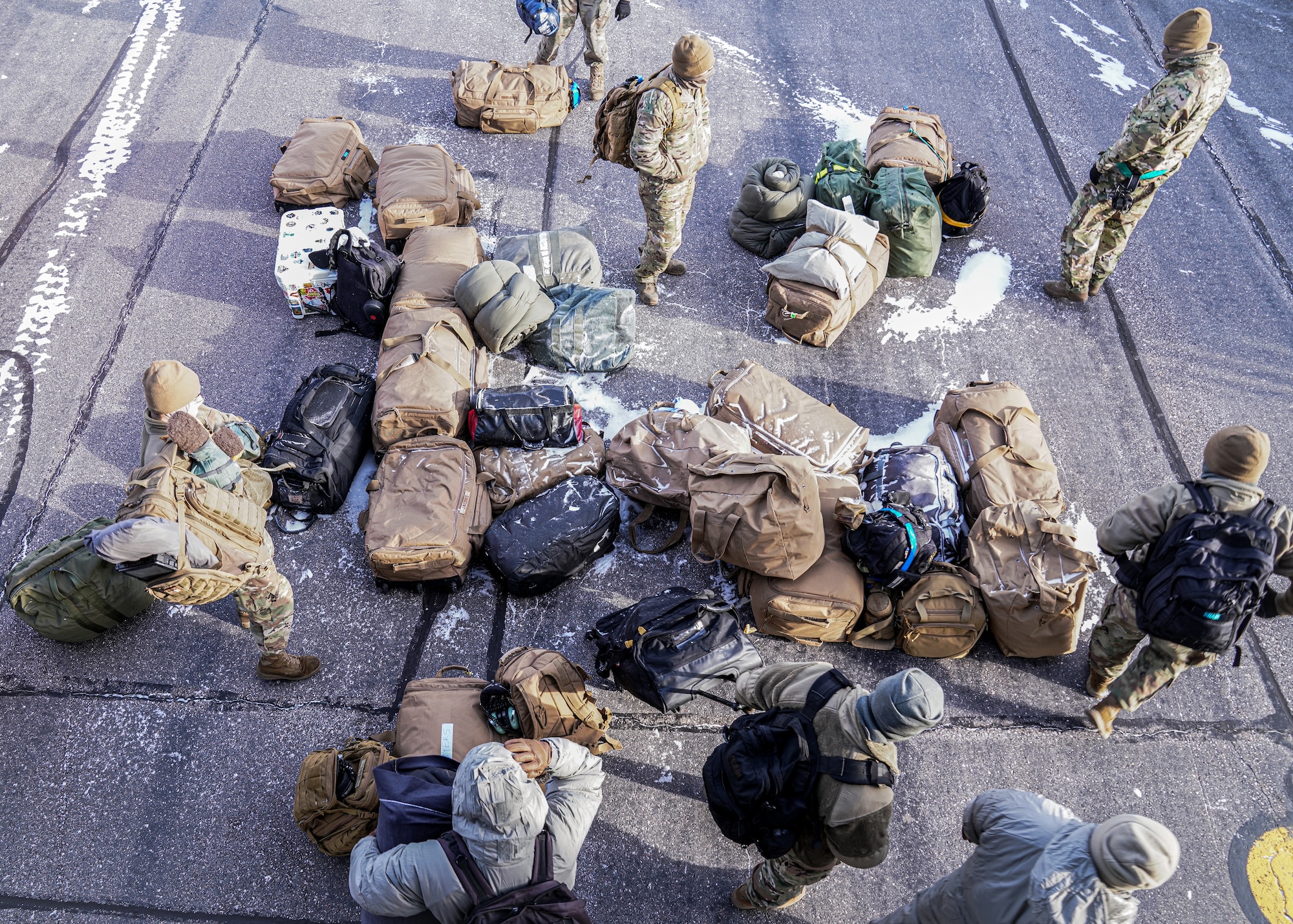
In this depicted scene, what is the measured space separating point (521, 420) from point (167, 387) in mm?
1857

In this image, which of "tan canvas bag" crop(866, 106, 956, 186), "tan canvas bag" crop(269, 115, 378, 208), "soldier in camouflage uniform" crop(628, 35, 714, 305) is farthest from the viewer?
"tan canvas bag" crop(866, 106, 956, 186)

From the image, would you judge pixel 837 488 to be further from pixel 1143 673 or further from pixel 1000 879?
pixel 1000 879

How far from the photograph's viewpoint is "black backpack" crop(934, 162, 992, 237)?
6.53 meters

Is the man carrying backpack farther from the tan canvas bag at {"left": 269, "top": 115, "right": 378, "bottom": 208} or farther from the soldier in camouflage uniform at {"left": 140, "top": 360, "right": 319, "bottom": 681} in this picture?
the tan canvas bag at {"left": 269, "top": 115, "right": 378, "bottom": 208}

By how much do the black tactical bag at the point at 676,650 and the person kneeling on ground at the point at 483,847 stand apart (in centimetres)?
92

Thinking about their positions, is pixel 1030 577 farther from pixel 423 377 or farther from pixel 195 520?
pixel 195 520

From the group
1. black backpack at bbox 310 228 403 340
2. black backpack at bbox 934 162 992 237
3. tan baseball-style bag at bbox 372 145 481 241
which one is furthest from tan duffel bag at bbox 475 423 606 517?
black backpack at bbox 934 162 992 237

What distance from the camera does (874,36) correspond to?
886cm

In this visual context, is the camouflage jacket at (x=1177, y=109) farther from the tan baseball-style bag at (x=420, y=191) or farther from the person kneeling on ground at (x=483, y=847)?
the person kneeling on ground at (x=483, y=847)

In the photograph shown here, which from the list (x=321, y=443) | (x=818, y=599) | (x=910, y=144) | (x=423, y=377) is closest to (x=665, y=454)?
(x=818, y=599)

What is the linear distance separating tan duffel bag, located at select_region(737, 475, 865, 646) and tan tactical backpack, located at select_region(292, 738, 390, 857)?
2050mm

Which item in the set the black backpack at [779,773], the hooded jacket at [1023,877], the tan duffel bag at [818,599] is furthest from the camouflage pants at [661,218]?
the hooded jacket at [1023,877]

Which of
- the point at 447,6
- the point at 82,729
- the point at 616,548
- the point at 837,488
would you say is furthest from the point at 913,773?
the point at 447,6

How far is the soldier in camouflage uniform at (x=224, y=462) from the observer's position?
390cm
